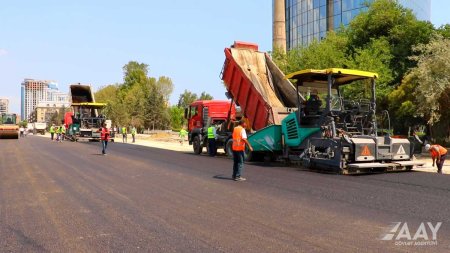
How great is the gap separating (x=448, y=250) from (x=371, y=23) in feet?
87.5

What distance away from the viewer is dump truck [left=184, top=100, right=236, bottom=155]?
57.2 feet

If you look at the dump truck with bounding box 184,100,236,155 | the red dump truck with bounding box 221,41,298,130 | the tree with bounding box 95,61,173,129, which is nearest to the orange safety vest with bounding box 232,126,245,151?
the red dump truck with bounding box 221,41,298,130

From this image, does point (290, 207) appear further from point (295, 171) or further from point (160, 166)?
point (160, 166)

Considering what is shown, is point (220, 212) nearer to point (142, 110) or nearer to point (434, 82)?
point (434, 82)

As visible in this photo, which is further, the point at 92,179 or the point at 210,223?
the point at 92,179

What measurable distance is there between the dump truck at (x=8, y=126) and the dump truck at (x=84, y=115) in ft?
23.1

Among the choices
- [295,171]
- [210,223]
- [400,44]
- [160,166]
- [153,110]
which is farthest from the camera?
[153,110]

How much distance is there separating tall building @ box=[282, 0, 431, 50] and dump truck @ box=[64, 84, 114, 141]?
25347 millimetres

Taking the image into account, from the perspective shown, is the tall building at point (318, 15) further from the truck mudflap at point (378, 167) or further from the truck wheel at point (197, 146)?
the truck mudflap at point (378, 167)

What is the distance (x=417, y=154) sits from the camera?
1914 cm

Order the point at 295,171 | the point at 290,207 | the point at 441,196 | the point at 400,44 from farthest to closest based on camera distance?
the point at 400,44
the point at 295,171
the point at 441,196
the point at 290,207

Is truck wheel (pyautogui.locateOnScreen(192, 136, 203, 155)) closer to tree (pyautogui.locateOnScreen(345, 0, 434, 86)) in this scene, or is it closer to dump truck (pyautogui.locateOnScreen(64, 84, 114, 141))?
tree (pyautogui.locateOnScreen(345, 0, 434, 86))

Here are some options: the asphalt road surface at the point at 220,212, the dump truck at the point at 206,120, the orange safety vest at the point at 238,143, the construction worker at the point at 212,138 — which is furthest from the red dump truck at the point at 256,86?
the orange safety vest at the point at 238,143

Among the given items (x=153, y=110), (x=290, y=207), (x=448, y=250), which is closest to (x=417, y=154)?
(x=290, y=207)
